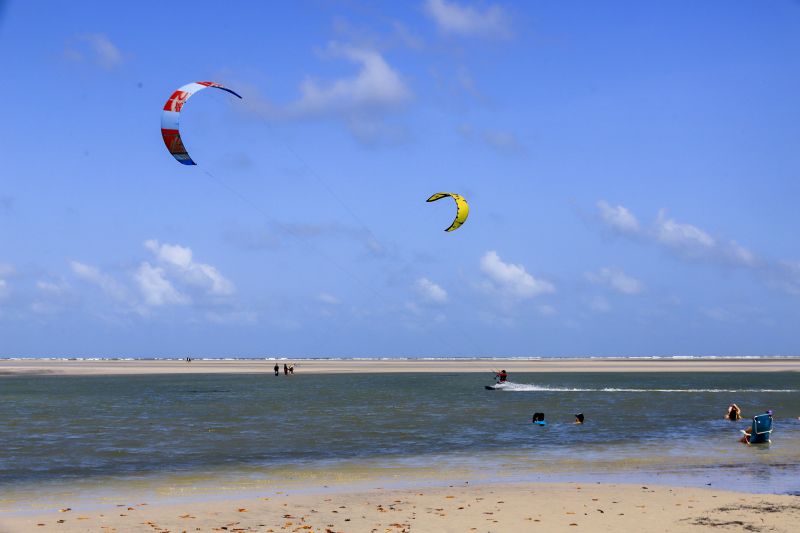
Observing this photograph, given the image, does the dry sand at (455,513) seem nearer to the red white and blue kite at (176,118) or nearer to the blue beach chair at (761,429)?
the blue beach chair at (761,429)

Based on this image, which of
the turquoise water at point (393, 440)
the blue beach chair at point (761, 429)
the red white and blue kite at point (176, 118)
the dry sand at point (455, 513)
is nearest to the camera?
the dry sand at point (455, 513)

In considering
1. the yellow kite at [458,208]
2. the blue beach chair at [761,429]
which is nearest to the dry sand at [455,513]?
the blue beach chair at [761,429]

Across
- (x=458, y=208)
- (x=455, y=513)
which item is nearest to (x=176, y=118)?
(x=458, y=208)

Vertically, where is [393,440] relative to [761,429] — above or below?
below

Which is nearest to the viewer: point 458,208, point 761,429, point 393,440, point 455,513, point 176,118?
point 455,513

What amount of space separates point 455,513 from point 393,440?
45.8 feet

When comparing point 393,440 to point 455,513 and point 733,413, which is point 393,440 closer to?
point 455,513

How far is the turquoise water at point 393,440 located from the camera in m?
22.5

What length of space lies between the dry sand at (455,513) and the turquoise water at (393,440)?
257 cm

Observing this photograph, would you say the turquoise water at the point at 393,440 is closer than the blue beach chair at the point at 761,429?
Yes

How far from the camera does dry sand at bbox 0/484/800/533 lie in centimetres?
1523

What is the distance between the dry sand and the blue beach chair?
9.69m

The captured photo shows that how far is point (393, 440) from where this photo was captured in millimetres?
30359

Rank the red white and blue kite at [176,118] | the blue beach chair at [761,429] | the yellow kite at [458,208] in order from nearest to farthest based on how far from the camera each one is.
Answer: the blue beach chair at [761,429]
the red white and blue kite at [176,118]
the yellow kite at [458,208]
